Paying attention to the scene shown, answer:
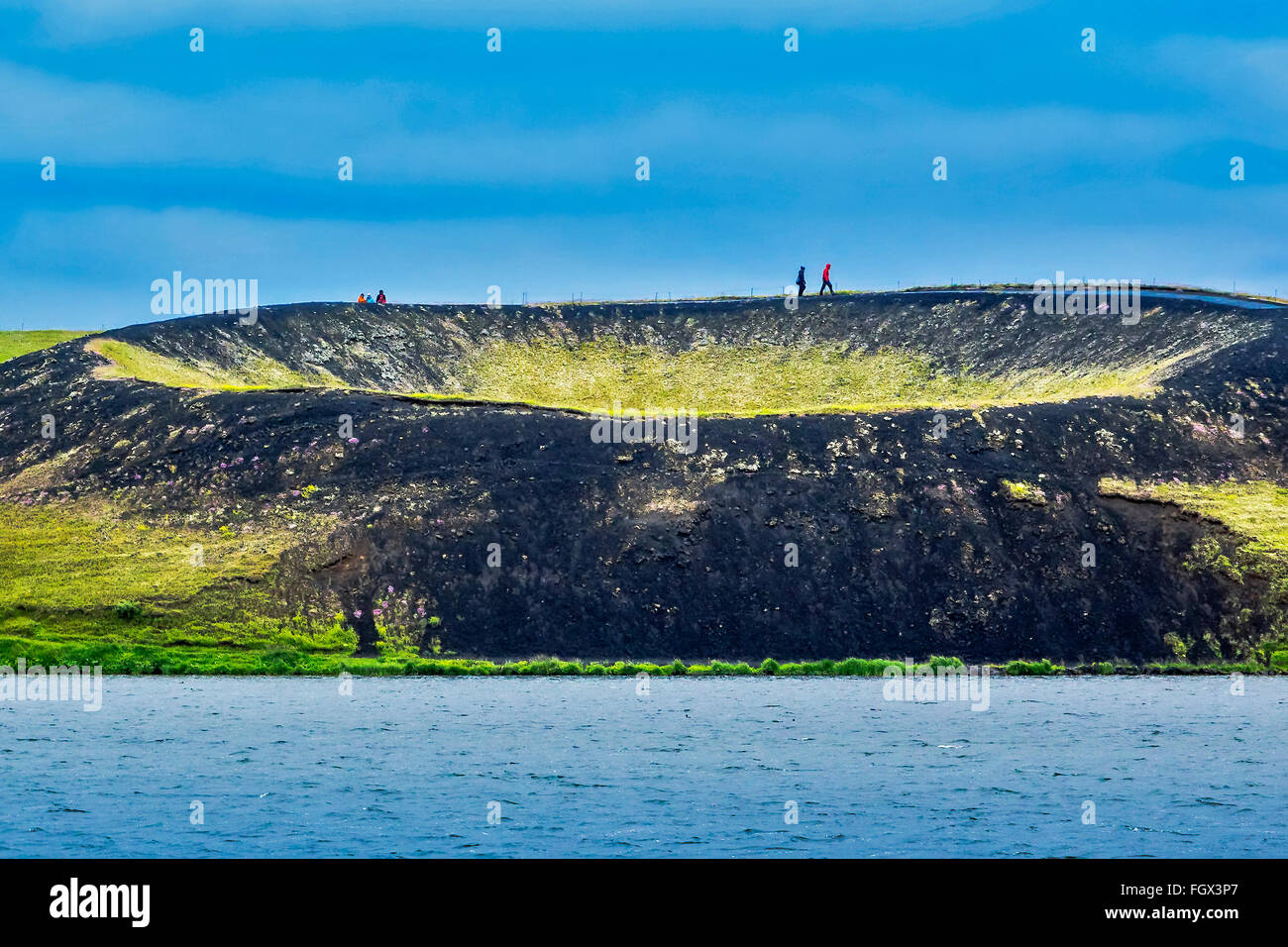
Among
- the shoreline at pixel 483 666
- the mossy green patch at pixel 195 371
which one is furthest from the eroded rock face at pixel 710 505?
the mossy green patch at pixel 195 371

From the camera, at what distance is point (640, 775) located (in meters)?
35.6

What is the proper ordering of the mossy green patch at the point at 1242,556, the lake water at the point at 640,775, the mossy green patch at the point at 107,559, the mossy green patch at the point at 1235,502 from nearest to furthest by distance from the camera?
the lake water at the point at 640,775
the mossy green patch at the point at 1242,556
the mossy green patch at the point at 107,559
the mossy green patch at the point at 1235,502

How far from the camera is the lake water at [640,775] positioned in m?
27.4

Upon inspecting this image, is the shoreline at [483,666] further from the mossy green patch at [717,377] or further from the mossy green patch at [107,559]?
the mossy green patch at [717,377]

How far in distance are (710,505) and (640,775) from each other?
4459 centimetres

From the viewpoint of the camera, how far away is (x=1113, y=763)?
37.4 meters

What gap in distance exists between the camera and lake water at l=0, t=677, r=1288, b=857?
27422 mm

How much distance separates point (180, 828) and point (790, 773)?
14.3m

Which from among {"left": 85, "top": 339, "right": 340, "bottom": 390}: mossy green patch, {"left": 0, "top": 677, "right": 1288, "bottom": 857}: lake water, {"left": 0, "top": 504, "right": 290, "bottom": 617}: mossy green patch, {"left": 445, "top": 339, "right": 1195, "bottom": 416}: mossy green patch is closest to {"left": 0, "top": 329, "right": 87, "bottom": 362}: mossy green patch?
{"left": 85, "top": 339, "right": 340, "bottom": 390}: mossy green patch

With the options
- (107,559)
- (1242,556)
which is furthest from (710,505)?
(107,559)

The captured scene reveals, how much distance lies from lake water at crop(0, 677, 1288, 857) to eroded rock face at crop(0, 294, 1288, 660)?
15167 mm

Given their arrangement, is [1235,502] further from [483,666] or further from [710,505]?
[483,666]

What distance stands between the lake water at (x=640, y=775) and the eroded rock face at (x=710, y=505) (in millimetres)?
15167

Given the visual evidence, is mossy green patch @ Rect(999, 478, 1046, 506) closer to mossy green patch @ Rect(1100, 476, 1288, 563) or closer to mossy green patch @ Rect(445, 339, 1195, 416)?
mossy green patch @ Rect(1100, 476, 1288, 563)
